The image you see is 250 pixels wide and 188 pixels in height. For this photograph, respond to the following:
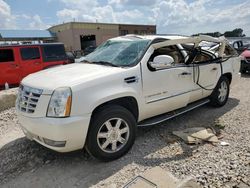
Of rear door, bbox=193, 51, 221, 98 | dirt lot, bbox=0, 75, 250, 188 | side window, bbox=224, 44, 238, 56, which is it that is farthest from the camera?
side window, bbox=224, 44, 238, 56

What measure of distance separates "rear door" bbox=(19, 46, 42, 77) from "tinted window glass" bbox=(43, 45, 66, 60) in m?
0.32

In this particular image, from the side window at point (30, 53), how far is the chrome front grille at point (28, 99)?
22.5ft

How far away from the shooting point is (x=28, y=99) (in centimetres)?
333

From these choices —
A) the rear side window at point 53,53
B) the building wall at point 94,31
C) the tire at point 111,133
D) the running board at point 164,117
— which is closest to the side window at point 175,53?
the running board at point 164,117

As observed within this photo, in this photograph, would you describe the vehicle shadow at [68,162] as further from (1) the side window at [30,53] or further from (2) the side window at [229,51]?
(1) the side window at [30,53]

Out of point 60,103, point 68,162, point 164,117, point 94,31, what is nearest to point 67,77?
point 60,103

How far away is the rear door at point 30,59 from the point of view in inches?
383

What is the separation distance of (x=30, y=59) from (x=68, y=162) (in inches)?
292

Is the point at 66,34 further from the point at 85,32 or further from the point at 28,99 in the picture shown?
the point at 28,99

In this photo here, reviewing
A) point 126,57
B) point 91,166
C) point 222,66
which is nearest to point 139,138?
point 91,166

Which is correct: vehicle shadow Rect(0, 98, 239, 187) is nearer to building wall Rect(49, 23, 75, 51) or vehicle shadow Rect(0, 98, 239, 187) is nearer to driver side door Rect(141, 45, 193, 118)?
driver side door Rect(141, 45, 193, 118)

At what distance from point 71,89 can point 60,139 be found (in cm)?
65

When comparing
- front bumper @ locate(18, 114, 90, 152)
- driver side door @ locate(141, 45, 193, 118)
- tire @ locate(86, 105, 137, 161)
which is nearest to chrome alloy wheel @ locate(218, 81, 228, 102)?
driver side door @ locate(141, 45, 193, 118)

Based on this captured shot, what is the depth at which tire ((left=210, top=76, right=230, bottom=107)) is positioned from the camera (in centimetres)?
562
